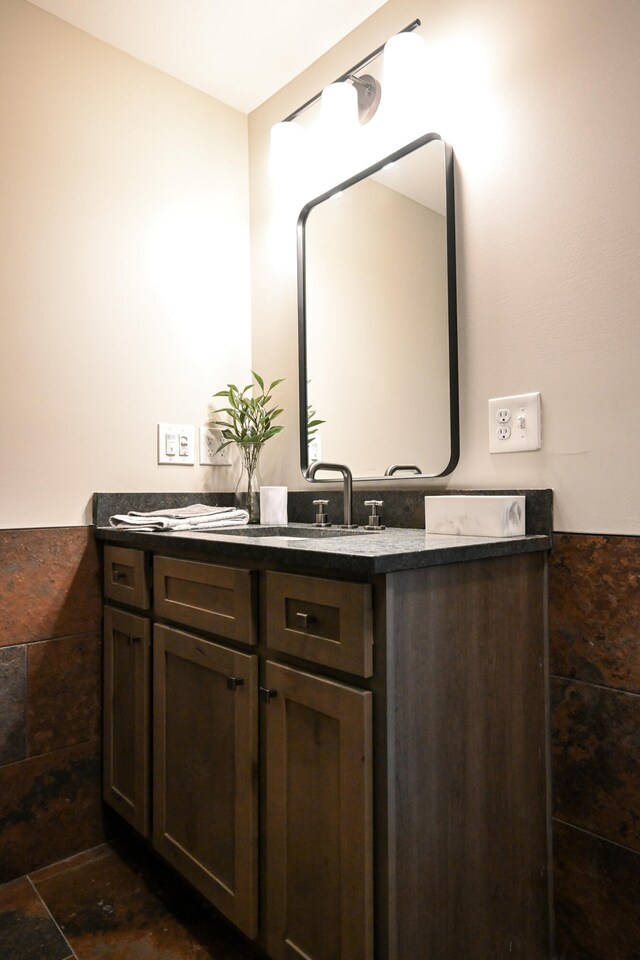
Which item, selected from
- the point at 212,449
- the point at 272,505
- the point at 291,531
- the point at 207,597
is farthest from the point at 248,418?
the point at 207,597

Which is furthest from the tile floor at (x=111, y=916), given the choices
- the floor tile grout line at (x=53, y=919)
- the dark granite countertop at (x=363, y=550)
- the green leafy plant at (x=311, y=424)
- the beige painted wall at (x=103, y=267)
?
the green leafy plant at (x=311, y=424)

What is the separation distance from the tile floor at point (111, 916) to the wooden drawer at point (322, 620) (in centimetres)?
66

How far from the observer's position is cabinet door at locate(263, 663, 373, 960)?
896 mm

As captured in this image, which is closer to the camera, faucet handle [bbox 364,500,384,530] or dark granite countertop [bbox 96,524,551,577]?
dark granite countertop [bbox 96,524,551,577]

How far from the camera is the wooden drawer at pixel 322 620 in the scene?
35.4 inches

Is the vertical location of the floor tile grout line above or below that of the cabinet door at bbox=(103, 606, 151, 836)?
below

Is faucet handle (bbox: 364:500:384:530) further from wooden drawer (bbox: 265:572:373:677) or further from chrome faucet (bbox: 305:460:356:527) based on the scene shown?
wooden drawer (bbox: 265:572:373:677)

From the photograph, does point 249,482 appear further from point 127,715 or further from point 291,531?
point 127,715

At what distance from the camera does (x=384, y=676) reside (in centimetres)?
88

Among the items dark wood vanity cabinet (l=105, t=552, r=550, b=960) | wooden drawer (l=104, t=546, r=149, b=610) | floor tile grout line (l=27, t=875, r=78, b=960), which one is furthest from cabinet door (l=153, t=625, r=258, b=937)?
floor tile grout line (l=27, t=875, r=78, b=960)

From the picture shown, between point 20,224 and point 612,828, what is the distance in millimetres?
1969

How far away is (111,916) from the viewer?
137 cm

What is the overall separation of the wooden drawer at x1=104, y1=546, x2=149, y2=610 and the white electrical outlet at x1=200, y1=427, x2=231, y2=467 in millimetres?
460

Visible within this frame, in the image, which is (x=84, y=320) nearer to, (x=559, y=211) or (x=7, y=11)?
(x=7, y=11)
